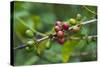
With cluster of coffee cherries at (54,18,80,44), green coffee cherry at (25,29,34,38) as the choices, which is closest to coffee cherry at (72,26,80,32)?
cluster of coffee cherries at (54,18,80,44)

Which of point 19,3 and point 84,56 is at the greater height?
point 19,3

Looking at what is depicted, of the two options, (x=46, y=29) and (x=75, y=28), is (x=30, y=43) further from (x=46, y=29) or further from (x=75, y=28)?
(x=75, y=28)

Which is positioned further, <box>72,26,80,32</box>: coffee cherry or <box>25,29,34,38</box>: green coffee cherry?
<box>72,26,80,32</box>: coffee cherry

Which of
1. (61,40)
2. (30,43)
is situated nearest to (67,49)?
(61,40)

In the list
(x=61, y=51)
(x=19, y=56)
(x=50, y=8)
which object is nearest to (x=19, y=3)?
(x=50, y=8)

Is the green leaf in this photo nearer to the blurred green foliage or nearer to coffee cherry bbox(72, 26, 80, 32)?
the blurred green foliage
